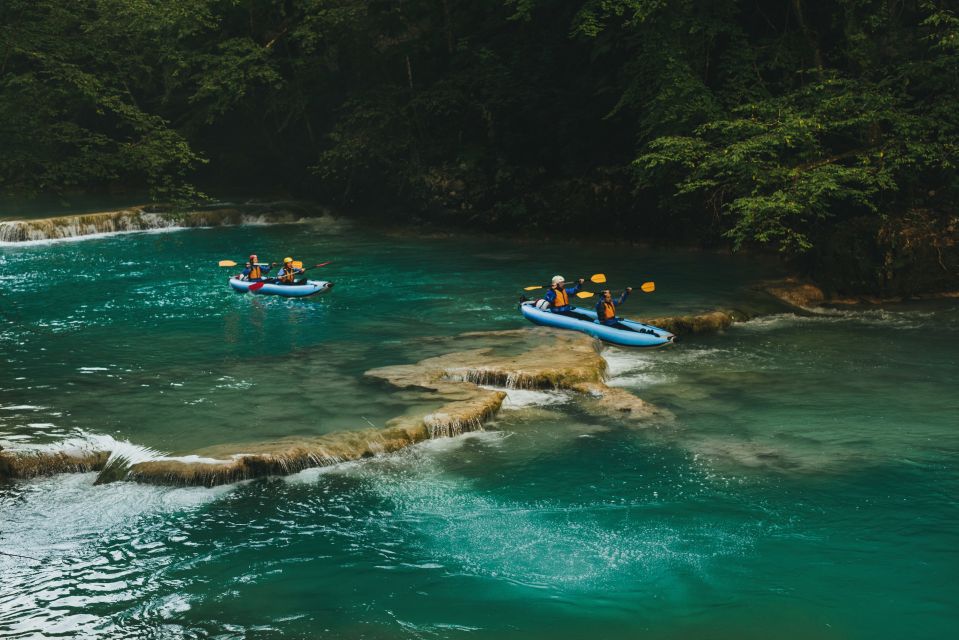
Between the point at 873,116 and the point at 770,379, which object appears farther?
the point at 873,116

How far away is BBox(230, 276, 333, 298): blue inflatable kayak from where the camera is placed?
19438 mm

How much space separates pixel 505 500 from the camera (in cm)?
905

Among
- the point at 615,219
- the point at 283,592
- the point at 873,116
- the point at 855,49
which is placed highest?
the point at 855,49

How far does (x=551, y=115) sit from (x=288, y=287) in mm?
10307

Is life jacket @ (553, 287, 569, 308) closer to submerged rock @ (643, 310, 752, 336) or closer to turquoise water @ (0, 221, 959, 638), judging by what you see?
turquoise water @ (0, 221, 959, 638)

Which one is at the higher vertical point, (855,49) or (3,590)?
(855,49)

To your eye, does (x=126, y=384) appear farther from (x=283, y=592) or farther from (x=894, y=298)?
(x=894, y=298)

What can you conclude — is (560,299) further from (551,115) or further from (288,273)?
(551,115)

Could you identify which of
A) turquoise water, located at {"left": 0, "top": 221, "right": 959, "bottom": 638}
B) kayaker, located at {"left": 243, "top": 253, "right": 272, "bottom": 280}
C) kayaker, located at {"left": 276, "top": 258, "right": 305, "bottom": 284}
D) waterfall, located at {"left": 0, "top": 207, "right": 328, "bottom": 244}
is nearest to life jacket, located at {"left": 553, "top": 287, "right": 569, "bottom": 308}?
turquoise water, located at {"left": 0, "top": 221, "right": 959, "bottom": 638}

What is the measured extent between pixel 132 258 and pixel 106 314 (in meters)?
7.30

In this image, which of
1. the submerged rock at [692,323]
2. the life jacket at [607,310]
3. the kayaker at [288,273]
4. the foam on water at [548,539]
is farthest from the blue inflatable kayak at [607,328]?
the kayaker at [288,273]

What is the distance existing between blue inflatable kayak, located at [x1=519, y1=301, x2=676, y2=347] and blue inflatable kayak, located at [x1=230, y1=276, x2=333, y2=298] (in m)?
5.33

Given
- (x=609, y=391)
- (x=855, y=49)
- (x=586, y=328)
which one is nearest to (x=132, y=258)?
(x=586, y=328)

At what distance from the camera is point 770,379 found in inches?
515
